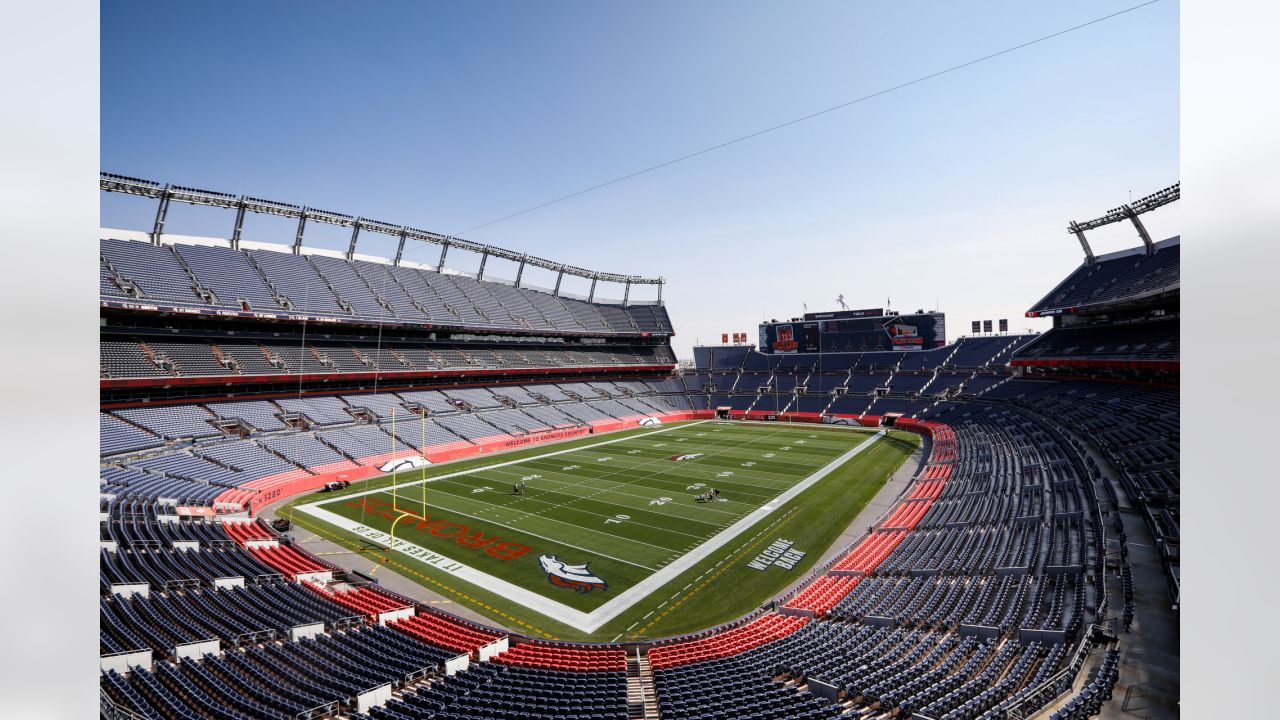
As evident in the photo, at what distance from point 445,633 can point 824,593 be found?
12.1m

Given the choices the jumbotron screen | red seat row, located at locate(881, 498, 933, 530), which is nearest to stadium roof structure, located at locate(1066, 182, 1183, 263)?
the jumbotron screen

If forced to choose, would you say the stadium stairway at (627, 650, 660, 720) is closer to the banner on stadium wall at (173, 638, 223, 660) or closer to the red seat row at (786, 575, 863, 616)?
the red seat row at (786, 575, 863, 616)

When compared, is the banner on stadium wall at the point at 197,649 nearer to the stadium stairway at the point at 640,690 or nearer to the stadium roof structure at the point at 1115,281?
the stadium stairway at the point at 640,690

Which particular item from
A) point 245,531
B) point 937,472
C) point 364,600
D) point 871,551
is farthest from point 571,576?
point 937,472

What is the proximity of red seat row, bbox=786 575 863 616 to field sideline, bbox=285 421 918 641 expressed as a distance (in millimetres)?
1258

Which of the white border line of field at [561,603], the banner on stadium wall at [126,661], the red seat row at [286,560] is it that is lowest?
the white border line of field at [561,603]

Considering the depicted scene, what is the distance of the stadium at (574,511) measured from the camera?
11.8m

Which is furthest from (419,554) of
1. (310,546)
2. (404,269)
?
(404,269)

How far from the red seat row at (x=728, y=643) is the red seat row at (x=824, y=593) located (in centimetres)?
67

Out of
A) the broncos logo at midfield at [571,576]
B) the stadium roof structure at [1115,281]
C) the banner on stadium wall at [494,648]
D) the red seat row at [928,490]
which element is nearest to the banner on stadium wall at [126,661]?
the banner on stadium wall at [494,648]

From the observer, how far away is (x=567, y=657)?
14.4 m

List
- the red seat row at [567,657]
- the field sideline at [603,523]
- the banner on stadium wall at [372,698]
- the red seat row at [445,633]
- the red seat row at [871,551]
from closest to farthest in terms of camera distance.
→ the banner on stadium wall at [372,698] < the red seat row at [567,657] < the red seat row at [445,633] < the field sideline at [603,523] < the red seat row at [871,551]

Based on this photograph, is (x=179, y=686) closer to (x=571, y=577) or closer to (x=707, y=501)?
(x=571, y=577)

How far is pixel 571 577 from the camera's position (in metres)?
19.9
